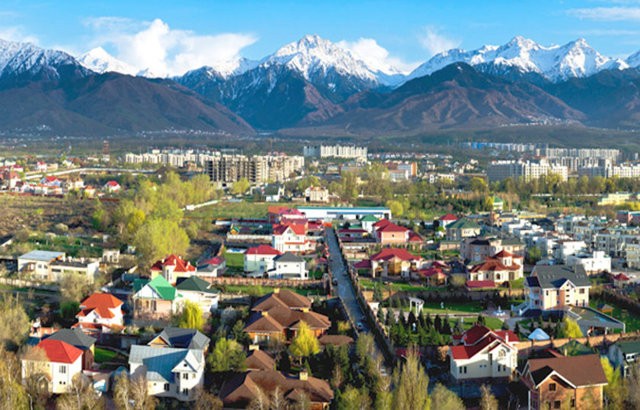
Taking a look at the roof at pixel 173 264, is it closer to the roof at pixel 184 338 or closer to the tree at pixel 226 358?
the roof at pixel 184 338

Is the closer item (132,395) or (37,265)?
(132,395)

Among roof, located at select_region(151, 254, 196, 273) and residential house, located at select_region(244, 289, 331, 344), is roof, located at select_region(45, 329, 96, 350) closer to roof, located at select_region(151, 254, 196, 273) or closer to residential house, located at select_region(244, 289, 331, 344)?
residential house, located at select_region(244, 289, 331, 344)

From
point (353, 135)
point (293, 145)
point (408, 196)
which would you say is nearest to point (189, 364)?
point (408, 196)

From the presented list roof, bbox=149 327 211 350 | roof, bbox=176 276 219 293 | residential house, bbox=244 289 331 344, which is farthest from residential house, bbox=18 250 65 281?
roof, bbox=149 327 211 350

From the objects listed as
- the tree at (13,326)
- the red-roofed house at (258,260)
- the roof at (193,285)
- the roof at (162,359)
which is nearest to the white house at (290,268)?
the red-roofed house at (258,260)

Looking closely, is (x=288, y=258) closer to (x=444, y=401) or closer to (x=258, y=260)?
(x=258, y=260)

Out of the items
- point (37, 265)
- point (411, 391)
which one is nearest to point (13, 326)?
point (37, 265)

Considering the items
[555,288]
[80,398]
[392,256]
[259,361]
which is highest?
[392,256]
